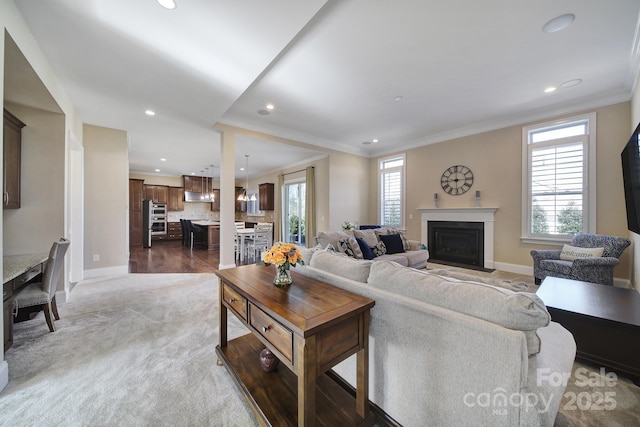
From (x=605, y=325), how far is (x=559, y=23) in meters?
2.69

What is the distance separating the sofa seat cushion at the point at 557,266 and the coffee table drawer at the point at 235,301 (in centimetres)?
431

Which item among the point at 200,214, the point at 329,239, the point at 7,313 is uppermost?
the point at 200,214

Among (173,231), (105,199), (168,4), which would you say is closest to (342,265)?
(168,4)

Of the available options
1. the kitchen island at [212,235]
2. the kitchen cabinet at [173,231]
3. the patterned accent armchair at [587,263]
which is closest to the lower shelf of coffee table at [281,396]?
the patterned accent armchair at [587,263]

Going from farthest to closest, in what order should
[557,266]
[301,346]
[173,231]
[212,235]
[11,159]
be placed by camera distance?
1. [173,231]
2. [212,235]
3. [557,266]
4. [11,159]
5. [301,346]

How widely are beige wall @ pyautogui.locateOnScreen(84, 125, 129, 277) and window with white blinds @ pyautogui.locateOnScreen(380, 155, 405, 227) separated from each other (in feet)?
19.3

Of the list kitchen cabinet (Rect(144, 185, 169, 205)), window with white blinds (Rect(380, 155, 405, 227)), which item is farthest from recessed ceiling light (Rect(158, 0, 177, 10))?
kitchen cabinet (Rect(144, 185, 169, 205))

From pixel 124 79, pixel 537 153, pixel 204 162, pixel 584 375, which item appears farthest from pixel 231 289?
pixel 204 162

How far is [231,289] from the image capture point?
1707 mm

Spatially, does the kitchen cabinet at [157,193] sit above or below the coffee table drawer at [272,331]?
above

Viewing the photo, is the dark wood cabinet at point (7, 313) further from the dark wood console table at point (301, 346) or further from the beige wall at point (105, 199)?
the beige wall at point (105, 199)

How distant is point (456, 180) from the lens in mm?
5336

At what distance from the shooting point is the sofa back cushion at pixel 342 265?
154cm

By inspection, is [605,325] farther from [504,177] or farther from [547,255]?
[504,177]
